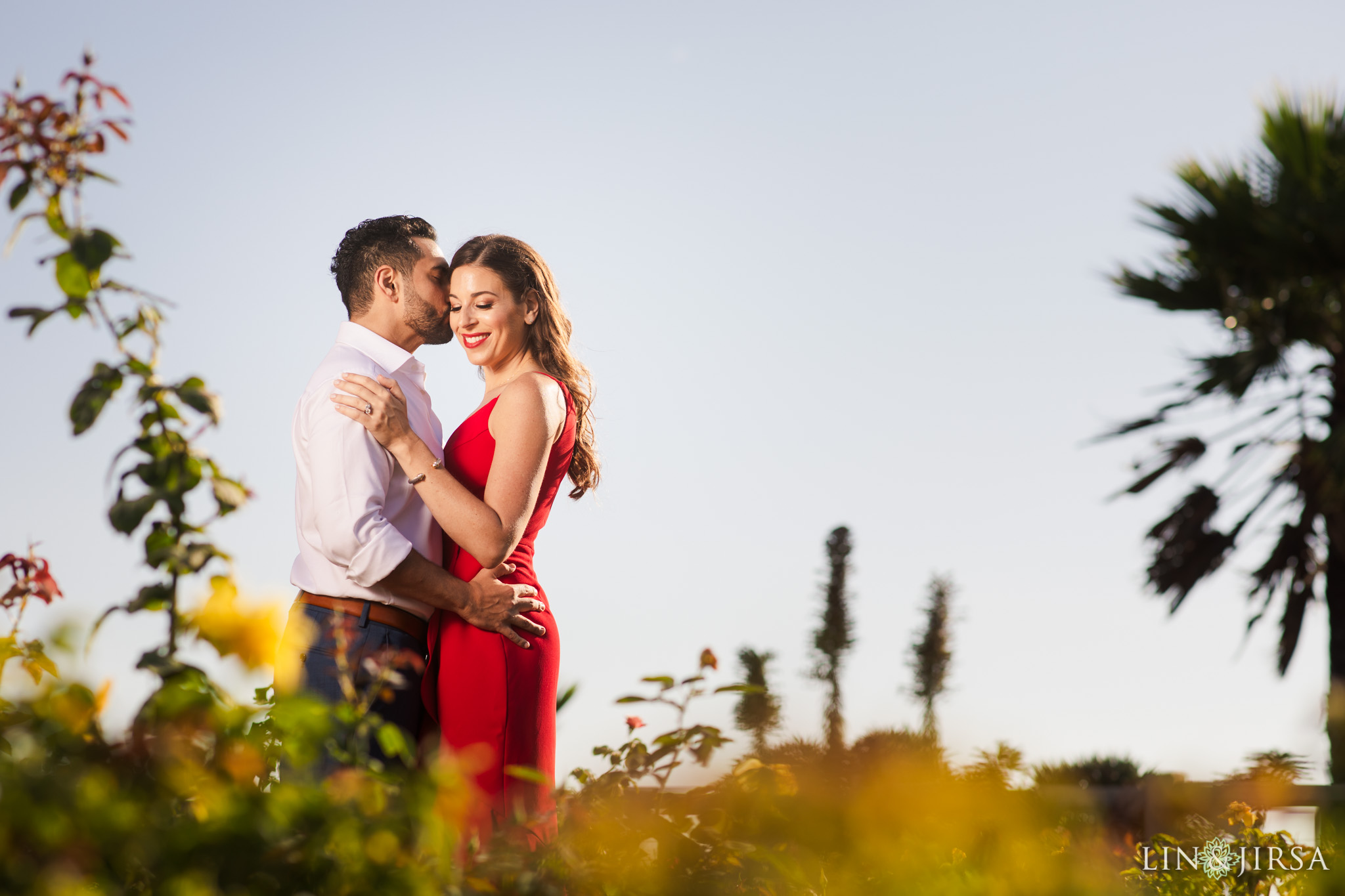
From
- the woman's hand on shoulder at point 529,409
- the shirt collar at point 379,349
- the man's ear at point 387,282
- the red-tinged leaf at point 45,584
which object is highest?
the man's ear at point 387,282

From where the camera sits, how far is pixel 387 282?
243cm

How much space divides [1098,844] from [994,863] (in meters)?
1.48

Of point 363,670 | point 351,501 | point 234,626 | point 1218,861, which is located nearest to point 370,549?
point 351,501

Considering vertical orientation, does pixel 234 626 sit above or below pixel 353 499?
below

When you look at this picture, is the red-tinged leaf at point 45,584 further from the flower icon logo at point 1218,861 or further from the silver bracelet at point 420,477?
the flower icon logo at point 1218,861

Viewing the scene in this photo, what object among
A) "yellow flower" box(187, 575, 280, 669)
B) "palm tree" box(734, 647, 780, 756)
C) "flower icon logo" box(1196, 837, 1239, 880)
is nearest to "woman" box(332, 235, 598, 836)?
"palm tree" box(734, 647, 780, 756)

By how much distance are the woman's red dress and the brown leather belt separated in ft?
0.21

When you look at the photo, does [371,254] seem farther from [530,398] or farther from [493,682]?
[493,682]

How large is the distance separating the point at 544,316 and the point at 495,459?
470 mm

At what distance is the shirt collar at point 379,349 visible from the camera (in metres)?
2.32

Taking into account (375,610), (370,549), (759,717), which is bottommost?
(759,717)

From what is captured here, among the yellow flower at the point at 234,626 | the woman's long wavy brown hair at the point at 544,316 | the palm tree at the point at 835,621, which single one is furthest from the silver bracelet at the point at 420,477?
the palm tree at the point at 835,621

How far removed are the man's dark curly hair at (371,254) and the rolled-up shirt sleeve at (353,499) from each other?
442 mm

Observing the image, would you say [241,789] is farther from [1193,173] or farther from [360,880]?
[1193,173]
